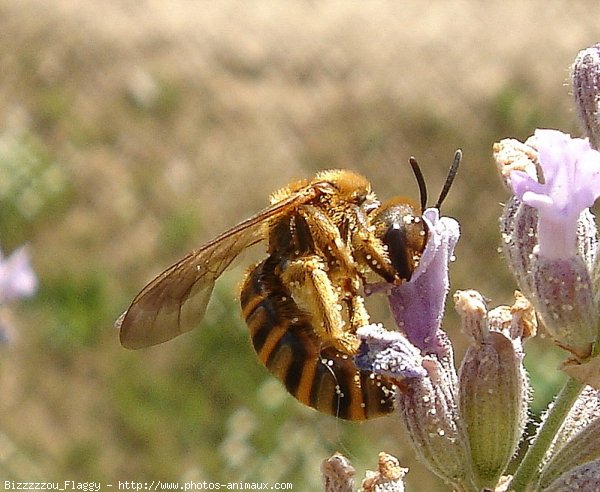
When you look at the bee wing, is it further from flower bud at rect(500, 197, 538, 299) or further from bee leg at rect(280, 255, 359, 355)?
flower bud at rect(500, 197, 538, 299)

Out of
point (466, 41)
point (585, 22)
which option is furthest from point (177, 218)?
point (585, 22)

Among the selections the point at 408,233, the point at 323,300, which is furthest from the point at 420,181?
the point at 323,300

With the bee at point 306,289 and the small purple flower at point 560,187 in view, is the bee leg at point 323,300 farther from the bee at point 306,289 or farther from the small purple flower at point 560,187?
the small purple flower at point 560,187

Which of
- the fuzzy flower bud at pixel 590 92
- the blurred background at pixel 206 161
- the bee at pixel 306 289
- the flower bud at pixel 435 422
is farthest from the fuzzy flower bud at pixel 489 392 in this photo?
the blurred background at pixel 206 161

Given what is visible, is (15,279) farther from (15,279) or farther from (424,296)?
(424,296)

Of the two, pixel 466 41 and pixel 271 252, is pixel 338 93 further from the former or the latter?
pixel 271 252

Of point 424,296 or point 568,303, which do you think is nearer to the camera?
point 568,303
